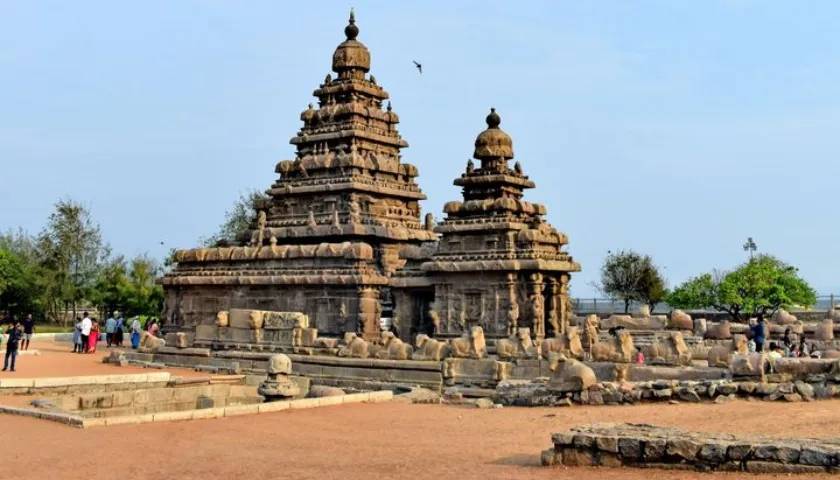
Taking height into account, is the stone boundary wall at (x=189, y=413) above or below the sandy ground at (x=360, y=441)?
above

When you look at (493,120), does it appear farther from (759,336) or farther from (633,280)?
(633,280)

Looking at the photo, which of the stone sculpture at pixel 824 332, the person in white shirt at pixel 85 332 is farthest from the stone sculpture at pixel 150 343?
the stone sculpture at pixel 824 332

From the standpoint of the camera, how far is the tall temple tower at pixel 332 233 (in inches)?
1226

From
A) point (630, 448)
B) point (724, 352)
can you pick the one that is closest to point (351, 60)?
point (724, 352)

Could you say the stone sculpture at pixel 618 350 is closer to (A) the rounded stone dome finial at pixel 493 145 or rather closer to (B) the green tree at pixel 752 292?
(A) the rounded stone dome finial at pixel 493 145

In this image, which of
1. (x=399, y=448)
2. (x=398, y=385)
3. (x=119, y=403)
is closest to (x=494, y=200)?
(x=398, y=385)

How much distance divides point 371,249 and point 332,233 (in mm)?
2528

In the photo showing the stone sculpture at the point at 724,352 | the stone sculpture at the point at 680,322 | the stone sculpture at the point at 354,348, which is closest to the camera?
the stone sculpture at the point at 724,352

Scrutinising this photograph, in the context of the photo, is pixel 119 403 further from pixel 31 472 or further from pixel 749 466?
pixel 749 466

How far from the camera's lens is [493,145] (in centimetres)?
3159

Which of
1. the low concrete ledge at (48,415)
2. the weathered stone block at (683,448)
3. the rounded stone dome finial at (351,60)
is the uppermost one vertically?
the rounded stone dome finial at (351,60)

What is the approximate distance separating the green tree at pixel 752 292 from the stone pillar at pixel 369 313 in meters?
22.4

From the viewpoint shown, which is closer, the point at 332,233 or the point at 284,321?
the point at 284,321

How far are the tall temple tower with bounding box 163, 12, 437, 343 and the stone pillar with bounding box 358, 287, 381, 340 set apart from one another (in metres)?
0.03
